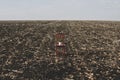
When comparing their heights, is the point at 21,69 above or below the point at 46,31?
below

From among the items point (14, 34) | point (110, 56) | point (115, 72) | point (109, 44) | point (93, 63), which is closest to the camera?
point (115, 72)

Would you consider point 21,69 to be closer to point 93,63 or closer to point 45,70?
point 45,70

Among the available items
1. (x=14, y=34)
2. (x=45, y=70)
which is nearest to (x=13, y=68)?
(x=45, y=70)

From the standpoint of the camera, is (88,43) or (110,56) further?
(88,43)

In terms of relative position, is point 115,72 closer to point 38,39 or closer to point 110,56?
point 110,56

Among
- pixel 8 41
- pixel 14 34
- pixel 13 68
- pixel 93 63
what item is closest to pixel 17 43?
pixel 8 41

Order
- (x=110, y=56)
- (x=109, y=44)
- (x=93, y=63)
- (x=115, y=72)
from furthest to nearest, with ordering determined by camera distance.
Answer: (x=109, y=44) → (x=110, y=56) → (x=93, y=63) → (x=115, y=72)
